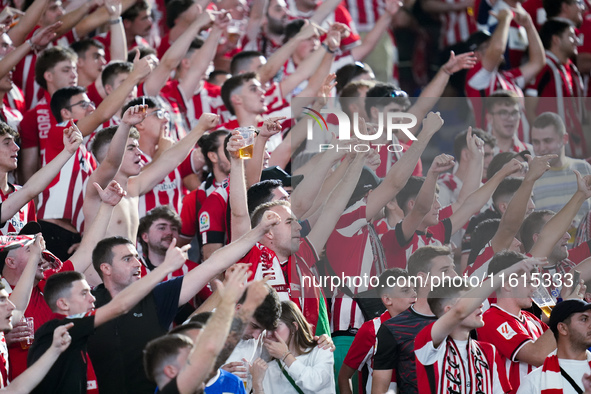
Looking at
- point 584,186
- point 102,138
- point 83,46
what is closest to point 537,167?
point 584,186

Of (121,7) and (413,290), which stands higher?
(121,7)

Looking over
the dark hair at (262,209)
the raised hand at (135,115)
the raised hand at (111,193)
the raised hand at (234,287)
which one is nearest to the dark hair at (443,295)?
the dark hair at (262,209)

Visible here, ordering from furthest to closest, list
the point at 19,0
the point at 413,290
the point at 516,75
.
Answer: the point at 516,75, the point at 19,0, the point at 413,290

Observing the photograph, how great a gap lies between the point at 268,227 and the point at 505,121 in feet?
12.5

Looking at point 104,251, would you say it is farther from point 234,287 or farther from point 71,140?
point 234,287

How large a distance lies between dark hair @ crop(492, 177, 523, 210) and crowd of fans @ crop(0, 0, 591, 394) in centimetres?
1

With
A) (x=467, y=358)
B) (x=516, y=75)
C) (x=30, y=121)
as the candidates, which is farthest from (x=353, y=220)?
(x=516, y=75)

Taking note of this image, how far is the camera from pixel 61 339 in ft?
16.4

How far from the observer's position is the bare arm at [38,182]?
20.3 feet

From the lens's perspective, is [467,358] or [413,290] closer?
[467,358]

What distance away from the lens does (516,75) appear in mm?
10445

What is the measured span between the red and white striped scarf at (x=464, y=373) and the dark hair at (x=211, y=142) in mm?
2328

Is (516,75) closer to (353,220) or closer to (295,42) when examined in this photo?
(295,42)

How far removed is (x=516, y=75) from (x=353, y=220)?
4.43 meters
